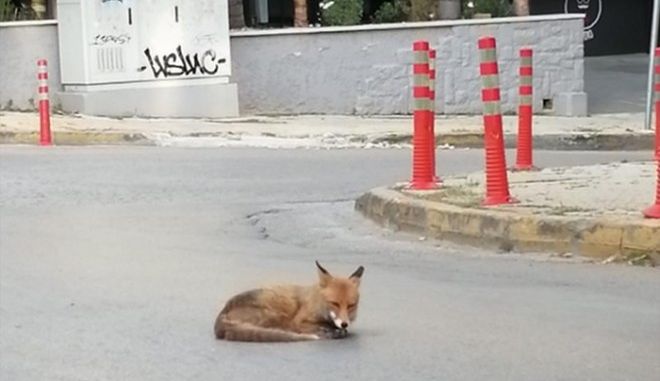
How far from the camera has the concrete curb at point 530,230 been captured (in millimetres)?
8805

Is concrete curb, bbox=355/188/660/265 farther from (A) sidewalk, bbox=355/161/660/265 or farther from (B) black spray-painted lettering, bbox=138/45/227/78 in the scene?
(B) black spray-painted lettering, bbox=138/45/227/78

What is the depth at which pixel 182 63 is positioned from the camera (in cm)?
2153

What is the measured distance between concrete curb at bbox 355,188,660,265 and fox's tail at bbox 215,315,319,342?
295 cm

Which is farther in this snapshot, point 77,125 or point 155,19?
point 155,19

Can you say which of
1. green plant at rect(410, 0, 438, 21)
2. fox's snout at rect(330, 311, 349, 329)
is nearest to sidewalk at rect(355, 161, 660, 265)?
fox's snout at rect(330, 311, 349, 329)

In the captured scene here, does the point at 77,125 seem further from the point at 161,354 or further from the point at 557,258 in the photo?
the point at 161,354

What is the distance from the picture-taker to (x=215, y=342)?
6.84m

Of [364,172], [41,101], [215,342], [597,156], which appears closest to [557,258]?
[215,342]

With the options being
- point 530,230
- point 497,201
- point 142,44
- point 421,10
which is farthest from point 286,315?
point 421,10

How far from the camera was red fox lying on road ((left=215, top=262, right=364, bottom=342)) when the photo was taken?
21.2 feet

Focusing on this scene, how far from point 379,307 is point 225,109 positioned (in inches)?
570

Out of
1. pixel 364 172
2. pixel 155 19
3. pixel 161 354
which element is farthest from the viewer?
pixel 155 19

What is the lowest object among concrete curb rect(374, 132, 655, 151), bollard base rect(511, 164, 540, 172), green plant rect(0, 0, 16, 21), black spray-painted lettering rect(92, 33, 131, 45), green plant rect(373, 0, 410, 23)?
concrete curb rect(374, 132, 655, 151)

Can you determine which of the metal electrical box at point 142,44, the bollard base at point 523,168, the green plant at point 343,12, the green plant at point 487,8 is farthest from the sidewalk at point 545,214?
the green plant at point 487,8
